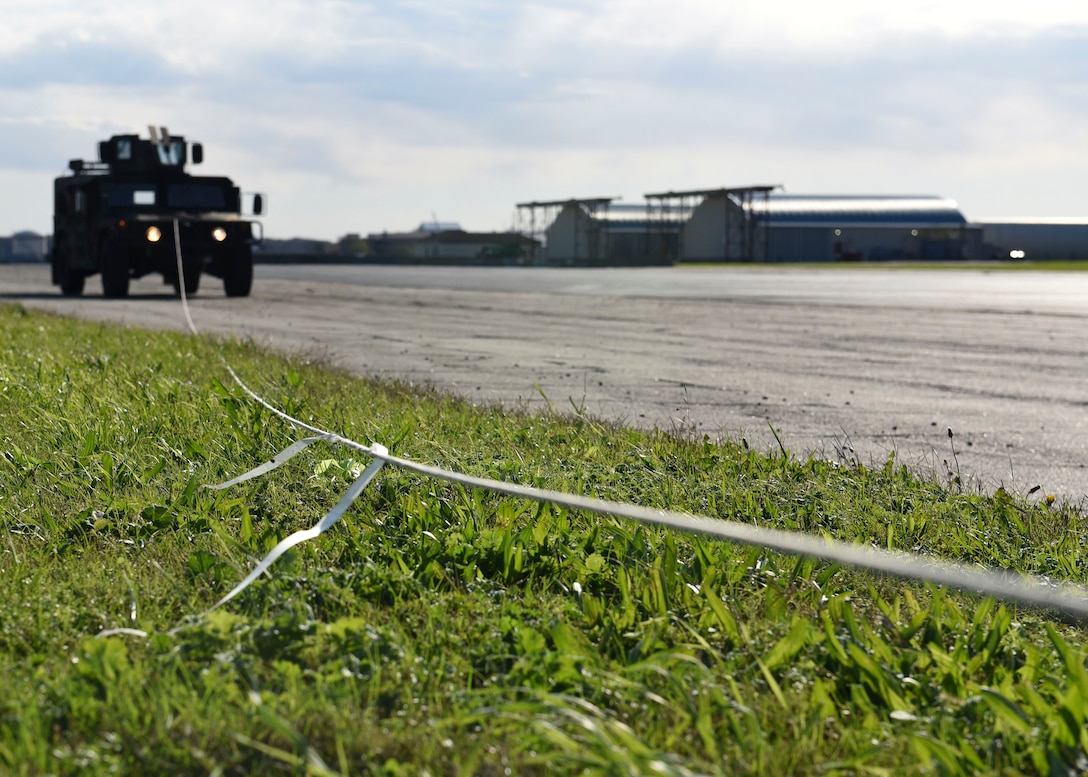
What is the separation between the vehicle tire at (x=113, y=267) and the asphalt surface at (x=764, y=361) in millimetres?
425

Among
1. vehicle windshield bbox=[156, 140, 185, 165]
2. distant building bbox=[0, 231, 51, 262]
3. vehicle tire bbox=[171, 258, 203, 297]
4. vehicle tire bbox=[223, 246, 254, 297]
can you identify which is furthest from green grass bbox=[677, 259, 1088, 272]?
distant building bbox=[0, 231, 51, 262]

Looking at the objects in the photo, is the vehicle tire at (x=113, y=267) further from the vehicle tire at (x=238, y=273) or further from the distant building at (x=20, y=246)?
the distant building at (x=20, y=246)

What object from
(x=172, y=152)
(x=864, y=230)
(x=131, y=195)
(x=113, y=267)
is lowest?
(x=113, y=267)

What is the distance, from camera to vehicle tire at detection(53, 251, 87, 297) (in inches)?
977

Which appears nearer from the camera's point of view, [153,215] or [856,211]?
[153,215]

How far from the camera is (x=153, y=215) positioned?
22672mm

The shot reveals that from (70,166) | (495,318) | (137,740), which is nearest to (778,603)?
(137,740)

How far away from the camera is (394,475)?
14.6ft

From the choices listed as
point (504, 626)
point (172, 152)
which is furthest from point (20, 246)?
point (504, 626)

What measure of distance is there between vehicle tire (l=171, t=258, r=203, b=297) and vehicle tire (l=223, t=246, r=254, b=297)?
55cm

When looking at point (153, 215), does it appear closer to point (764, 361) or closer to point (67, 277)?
point (67, 277)

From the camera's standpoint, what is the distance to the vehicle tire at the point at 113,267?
22500mm

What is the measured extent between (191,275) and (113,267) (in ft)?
8.05

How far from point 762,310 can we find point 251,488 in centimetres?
1615
